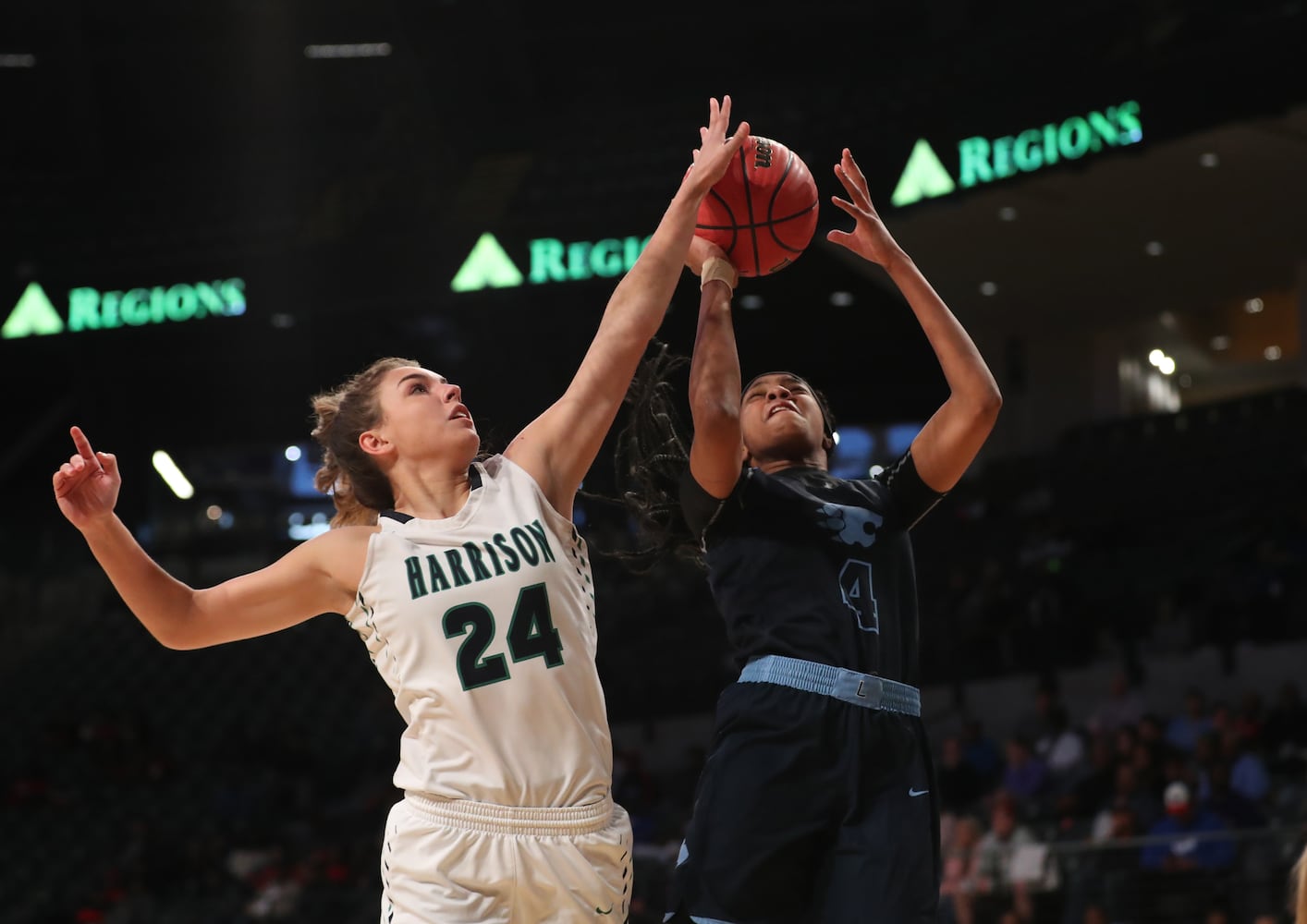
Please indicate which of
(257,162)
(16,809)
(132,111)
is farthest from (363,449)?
(132,111)

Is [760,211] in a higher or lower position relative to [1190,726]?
higher

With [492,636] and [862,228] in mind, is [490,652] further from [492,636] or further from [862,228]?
[862,228]

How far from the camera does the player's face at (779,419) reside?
12.3 feet

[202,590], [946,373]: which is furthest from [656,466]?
[202,590]

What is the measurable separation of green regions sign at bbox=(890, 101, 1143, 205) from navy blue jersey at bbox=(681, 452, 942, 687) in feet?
33.2

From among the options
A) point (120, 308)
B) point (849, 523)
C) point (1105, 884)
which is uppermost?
point (120, 308)

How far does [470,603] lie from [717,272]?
44.0 inches

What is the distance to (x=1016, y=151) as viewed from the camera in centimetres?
1375

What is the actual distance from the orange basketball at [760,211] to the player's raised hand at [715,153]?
1.25ft

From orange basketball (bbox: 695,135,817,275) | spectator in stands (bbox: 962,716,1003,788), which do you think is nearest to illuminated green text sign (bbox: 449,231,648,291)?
spectator in stands (bbox: 962,716,1003,788)

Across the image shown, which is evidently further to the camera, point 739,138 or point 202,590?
point 739,138

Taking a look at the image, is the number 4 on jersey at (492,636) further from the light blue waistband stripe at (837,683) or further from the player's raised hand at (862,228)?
the player's raised hand at (862,228)

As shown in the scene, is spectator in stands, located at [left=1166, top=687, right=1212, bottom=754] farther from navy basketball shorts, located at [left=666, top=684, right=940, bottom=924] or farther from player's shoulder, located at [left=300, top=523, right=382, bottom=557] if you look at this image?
player's shoulder, located at [left=300, top=523, right=382, bottom=557]

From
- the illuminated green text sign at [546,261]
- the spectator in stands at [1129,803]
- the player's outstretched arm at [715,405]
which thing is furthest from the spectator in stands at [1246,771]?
the player's outstretched arm at [715,405]
